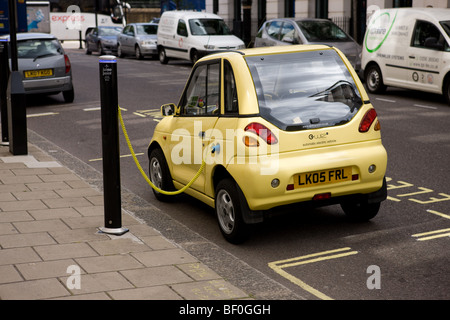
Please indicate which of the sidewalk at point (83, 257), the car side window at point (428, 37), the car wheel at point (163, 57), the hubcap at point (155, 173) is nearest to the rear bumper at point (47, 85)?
the car side window at point (428, 37)

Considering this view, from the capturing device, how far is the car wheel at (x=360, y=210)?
6.56 metres

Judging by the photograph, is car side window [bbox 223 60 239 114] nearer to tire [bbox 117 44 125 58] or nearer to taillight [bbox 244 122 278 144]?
taillight [bbox 244 122 278 144]

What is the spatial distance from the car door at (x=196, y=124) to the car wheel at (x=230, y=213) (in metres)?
0.39

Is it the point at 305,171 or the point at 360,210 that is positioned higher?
the point at 305,171

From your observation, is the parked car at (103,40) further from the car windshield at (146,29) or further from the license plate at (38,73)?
the license plate at (38,73)

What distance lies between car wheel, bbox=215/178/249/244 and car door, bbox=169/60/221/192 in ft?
1.28

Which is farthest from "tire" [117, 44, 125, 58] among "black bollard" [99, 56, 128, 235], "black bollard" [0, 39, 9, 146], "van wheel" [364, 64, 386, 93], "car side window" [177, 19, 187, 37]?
"black bollard" [99, 56, 128, 235]

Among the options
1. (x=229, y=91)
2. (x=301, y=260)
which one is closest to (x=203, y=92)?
(x=229, y=91)

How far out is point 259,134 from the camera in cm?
587

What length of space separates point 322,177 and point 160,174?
222cm

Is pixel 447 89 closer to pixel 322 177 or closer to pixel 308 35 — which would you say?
pixel 308 35

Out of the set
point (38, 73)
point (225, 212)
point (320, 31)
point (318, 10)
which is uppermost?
point (318, 10)

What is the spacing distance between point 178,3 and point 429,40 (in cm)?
4300
